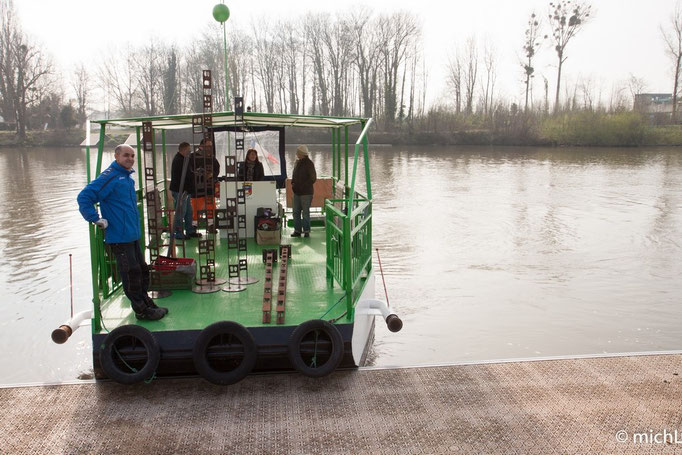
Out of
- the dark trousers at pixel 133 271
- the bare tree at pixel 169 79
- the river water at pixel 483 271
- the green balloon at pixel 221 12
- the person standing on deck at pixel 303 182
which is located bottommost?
the river water at pixel 483 271

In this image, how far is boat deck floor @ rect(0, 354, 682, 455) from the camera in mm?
4484

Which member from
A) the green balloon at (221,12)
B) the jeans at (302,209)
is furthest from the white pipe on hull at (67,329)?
the jeans at (302,209)

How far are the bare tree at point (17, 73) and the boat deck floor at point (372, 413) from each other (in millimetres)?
62234

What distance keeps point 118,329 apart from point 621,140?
54.7 m

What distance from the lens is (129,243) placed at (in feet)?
17.7

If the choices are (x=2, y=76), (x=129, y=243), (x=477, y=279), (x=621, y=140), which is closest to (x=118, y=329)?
(x=129, y=243)

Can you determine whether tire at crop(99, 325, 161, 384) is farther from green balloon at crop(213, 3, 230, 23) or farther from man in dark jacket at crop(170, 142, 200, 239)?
green balloon at crop(213, 3, 230, 23)

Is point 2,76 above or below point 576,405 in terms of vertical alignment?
above

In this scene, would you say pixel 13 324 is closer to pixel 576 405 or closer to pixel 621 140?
pixel 576 405

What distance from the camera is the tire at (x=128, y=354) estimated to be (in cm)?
516

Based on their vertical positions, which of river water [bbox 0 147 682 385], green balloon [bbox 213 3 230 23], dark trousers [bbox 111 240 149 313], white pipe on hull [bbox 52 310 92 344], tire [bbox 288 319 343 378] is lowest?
river water [bbox 0 147 682 385]

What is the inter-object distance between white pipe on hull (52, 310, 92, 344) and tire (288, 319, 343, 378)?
198 cm

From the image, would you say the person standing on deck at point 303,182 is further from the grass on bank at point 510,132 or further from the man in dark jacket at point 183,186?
the grass on bank at point 510,132

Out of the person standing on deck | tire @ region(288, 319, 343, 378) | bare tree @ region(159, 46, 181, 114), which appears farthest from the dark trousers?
bare tree @ region(159, 46, 181, 114)
